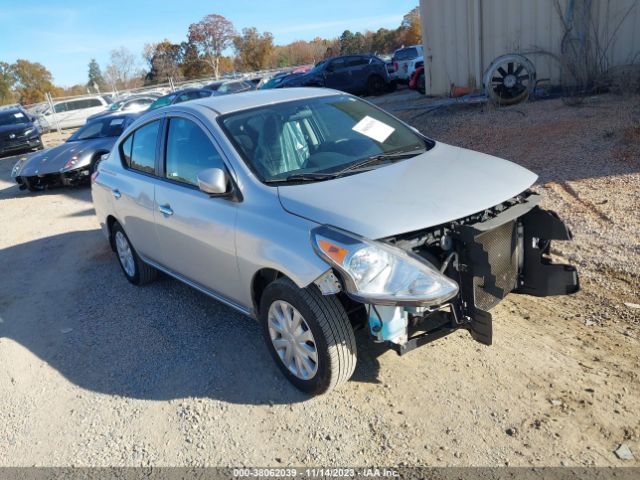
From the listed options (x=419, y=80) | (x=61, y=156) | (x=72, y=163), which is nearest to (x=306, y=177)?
(x=72, y=163)

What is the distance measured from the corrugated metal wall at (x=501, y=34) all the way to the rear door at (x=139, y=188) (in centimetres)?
979

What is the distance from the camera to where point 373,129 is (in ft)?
13.6

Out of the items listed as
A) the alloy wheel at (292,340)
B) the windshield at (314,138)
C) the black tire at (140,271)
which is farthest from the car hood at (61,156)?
the alloy wheel at (292,340)

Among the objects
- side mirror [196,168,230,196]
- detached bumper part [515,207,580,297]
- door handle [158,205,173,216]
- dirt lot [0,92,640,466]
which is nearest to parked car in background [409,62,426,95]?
dirt lot [0,92,640,466]

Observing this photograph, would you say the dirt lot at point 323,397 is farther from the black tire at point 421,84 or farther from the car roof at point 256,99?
the black tire at point 421,84

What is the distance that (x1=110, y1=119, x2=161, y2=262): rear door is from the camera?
15.0 ft

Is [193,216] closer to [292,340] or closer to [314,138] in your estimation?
[314,138]

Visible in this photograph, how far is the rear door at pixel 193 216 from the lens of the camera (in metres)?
3.65

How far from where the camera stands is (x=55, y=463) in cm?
315

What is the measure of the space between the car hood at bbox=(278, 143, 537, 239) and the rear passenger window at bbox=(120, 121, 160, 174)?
5.79ft

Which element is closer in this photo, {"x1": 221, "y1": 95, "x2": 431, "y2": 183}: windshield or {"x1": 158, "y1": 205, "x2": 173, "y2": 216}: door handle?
{"x1": 221, "y1": 95, "x2": 431, "y2": 183}: windshield

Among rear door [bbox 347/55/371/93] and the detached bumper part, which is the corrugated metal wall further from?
the detached bumper part

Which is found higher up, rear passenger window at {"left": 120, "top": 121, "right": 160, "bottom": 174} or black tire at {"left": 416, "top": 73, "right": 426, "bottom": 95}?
rear passenger window at {"left": 120, "top": 121, "right": 160, "bottom": 174}

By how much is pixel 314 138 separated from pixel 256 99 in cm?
65
